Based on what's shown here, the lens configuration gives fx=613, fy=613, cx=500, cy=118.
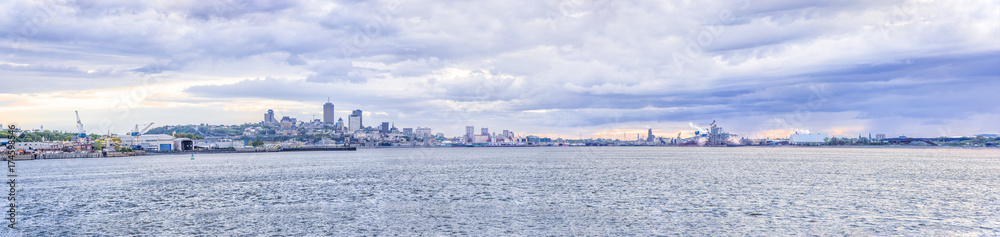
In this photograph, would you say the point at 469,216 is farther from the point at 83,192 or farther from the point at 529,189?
the point at 83,192

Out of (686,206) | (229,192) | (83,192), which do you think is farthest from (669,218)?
(83,192)

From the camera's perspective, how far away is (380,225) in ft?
142

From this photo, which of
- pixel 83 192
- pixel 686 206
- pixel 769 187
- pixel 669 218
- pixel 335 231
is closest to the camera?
pixel 335 231

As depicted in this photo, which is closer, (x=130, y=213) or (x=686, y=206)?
(x=130, y=213)

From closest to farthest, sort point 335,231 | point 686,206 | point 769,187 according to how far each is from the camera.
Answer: point 335,231 → point 686,206 → point 769,187

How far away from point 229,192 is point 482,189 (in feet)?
94.5

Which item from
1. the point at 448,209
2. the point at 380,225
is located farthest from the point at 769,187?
the point at 380,225

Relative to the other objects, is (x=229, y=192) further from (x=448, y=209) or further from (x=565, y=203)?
(x=565, y=203)

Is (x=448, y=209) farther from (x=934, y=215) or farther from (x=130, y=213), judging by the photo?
(x=934, y=215)

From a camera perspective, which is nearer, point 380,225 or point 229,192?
point 380,225

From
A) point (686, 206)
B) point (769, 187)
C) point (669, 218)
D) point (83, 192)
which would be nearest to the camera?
point (669, 218)

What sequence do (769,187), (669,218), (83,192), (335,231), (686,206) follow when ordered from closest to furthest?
1. (335,231)
2. (669,218)
3. (686,206)
4. (83,192)
5. (769,187)

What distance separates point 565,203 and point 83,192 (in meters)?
54.8

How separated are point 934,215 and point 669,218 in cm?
2039
